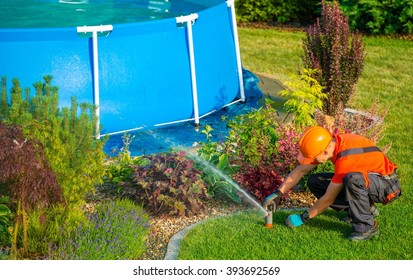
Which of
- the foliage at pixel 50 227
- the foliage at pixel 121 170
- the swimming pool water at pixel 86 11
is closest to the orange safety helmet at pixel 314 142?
the foliage at pixel 121 170

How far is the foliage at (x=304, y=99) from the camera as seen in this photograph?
8.52m

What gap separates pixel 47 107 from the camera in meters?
6.70

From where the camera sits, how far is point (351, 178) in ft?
21.6

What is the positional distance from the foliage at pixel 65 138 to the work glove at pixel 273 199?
1.30 metres

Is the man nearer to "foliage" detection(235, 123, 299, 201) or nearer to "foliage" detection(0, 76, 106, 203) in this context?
"foliage" detection(235, 123, 299, 201)

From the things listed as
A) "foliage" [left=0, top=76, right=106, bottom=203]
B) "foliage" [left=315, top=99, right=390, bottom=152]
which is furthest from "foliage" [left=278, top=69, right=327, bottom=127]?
"foliage" [left=0, top=76, right=106, bottom=203]

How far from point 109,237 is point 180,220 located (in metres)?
0.92

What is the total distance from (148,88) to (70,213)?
9.84 feet

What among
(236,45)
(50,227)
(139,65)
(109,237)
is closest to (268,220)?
(109,237)

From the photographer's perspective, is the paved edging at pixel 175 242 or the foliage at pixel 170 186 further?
the foliage at pixel 170 186

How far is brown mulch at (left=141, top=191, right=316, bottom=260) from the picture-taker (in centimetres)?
657

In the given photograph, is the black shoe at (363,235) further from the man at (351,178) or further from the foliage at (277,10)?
the foliage at (277,10)

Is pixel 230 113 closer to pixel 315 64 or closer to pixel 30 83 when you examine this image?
pixel 315 64

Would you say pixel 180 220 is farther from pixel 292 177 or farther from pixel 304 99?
pixel 304 99
